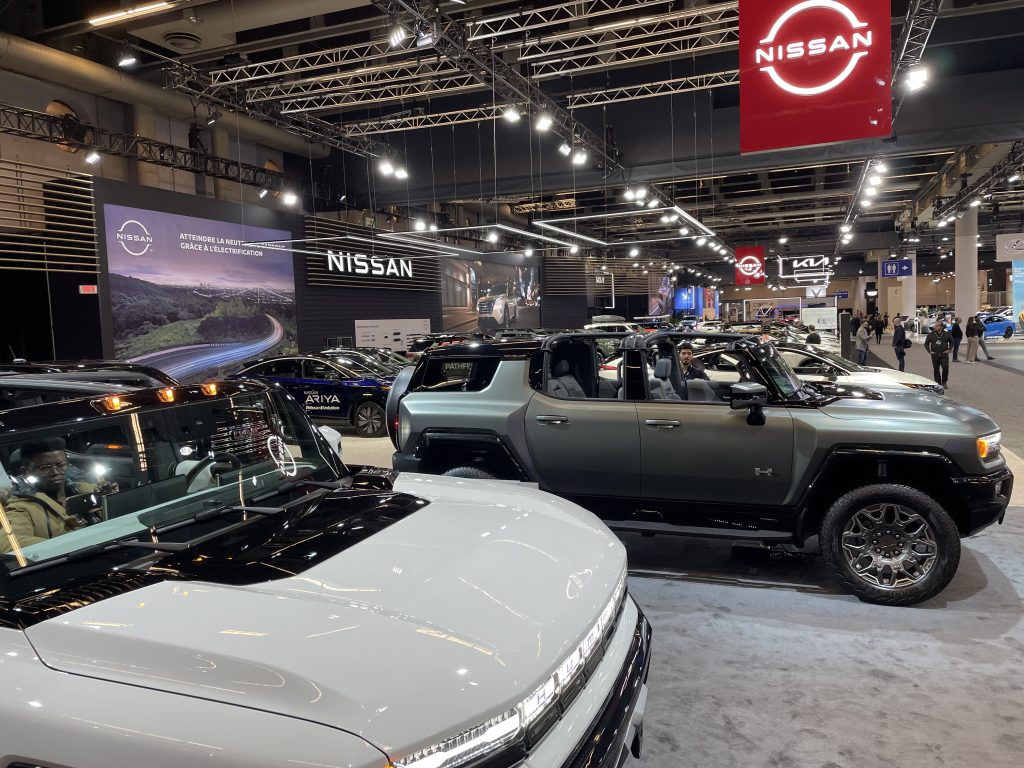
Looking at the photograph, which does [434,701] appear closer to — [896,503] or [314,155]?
[896,503]

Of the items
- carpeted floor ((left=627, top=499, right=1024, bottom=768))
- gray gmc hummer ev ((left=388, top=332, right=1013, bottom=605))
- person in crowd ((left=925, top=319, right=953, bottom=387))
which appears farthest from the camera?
person in crowd ((left=925, top=319, right=953, bottom=387))

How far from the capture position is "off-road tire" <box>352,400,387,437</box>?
440 inches

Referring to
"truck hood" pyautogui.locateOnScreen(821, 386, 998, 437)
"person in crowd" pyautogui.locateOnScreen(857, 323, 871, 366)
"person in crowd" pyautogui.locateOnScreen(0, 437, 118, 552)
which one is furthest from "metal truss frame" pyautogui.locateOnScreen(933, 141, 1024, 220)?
"person in crowd" pyautogui.locateOnScreen(0, 437, 118, 552)

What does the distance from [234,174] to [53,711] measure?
64.5 feet

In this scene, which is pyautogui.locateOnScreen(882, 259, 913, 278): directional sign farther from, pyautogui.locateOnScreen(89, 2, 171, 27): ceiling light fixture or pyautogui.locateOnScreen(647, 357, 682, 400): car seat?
pyautogui.locateOnScreen(647, 357, 682, 400): car seat

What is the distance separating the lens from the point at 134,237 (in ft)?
49.9

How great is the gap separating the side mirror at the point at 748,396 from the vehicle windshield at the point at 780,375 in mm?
175

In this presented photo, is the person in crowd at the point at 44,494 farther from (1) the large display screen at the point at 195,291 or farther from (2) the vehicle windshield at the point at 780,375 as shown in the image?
(1) the large display screen at the point at 195,291

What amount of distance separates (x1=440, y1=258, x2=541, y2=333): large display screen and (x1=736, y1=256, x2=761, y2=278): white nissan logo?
9.17m

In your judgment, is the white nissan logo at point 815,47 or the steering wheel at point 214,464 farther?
the white nissan logo at point 815,47

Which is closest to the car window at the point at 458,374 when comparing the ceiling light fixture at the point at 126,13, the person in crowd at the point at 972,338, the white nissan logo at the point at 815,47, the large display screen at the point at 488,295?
the white nissan logo at the point at 815,47

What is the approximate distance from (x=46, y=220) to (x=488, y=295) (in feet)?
59.2

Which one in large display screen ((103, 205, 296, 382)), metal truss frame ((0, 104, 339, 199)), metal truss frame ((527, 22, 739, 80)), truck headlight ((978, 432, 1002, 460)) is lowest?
truck headlight ((978, 432, 1002, 460))

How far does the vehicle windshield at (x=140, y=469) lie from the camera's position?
83.2 inches
